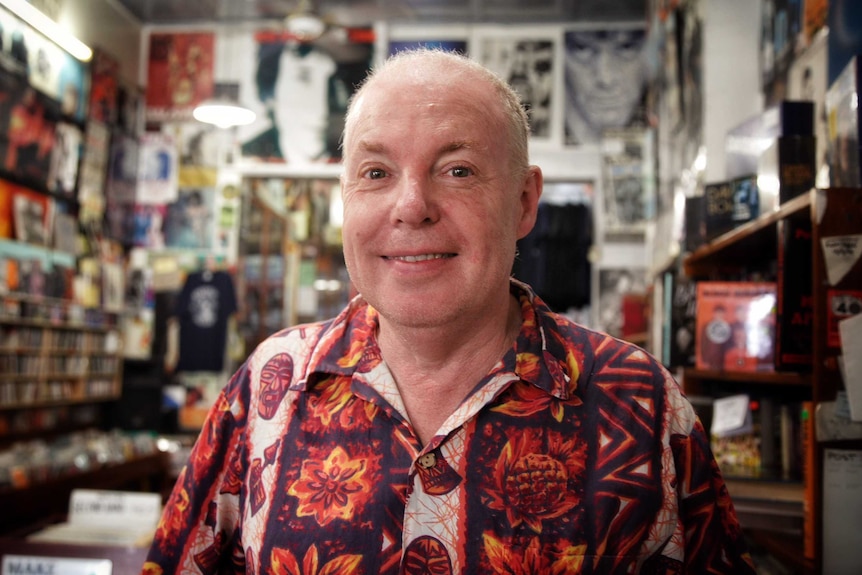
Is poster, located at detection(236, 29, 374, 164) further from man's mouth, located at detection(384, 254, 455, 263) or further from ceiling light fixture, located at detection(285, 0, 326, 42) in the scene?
man's mouth, located at detection(384, 254, 455, 263)

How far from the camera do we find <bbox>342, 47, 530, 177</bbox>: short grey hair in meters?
1.24

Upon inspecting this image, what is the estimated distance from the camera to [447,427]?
117 centimetres

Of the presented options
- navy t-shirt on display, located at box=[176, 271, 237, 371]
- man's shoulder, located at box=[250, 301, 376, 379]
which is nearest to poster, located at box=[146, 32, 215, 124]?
navy t-shirt on display, located at box=[176, 271, 237, 371]

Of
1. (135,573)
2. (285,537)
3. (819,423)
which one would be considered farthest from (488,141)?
(135,573)

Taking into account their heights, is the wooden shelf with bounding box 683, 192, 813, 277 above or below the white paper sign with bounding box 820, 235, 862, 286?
above

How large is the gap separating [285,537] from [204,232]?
21.0 ft

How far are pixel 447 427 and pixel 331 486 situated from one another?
0.73 feet

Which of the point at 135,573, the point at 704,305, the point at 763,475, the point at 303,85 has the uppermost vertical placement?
the point at 303,85

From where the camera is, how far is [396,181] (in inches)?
47.6

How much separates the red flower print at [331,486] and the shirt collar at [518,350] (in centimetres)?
16

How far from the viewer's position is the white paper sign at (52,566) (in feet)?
6.50

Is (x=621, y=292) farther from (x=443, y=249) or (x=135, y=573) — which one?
(x=443, y=249)

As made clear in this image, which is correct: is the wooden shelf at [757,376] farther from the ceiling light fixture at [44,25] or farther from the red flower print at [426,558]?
the ceiling light fixture at [44,25]

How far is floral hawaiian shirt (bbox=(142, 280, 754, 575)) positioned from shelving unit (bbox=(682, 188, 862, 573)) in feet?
1.27
